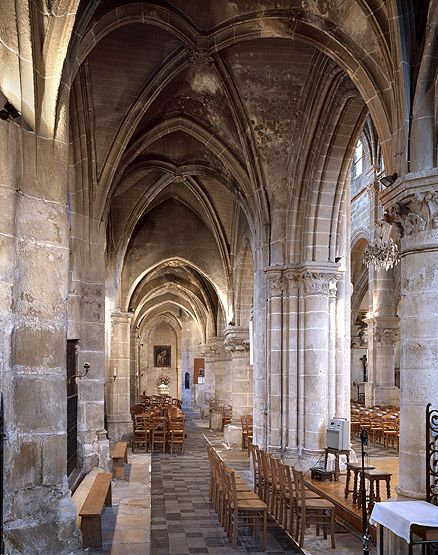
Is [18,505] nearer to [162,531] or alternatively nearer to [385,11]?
[162,531]

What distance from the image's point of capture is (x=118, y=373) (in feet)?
73.5

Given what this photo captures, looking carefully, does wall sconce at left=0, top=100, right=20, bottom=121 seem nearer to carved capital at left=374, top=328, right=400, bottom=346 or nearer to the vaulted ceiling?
the vaulted ceiling

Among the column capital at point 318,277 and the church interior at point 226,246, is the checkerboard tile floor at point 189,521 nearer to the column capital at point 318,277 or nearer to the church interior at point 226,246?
the church interior at point 226,246

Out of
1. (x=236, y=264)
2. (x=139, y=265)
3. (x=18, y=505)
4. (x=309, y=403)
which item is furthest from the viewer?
(x=139, y=265)

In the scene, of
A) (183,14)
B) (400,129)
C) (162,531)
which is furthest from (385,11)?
(162,531)

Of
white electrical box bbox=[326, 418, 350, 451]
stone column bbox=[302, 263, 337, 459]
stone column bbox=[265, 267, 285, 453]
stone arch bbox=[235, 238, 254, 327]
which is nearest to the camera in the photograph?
white electrical box bbox=[326, 418, 350, 451]

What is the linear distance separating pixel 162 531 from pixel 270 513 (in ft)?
5.96

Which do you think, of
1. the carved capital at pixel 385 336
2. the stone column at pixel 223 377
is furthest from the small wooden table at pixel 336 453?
the stone column at pixel 223 377

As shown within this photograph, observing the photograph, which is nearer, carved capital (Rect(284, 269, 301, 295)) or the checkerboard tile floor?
the checkerboard tile floor

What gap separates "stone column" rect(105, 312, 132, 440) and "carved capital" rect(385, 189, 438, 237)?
16.0 meters

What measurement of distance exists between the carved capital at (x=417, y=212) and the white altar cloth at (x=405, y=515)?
298 centimetres

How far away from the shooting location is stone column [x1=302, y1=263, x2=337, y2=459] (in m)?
13.2

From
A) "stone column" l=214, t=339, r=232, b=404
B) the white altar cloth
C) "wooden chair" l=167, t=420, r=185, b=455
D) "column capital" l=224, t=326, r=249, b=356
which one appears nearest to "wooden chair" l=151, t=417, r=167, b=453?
"wooden chair" l=167, t=420, r=185, b=455

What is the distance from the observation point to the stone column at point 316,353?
1321cm
